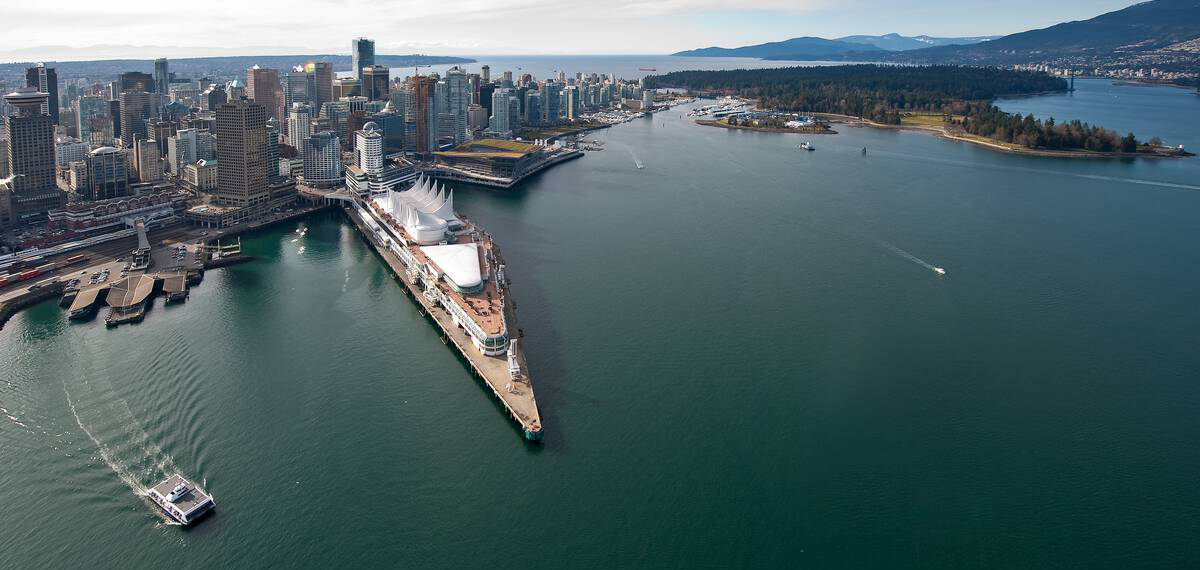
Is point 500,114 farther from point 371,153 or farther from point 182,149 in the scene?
point 182,149

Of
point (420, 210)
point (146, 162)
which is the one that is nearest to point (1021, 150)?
point (420, 210)

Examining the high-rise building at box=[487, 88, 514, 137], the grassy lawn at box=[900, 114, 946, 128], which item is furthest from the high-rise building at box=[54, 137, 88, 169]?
the grassy lawn at box=[900, 114, 946, 128]

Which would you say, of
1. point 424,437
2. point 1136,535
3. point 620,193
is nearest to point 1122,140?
point 620,193

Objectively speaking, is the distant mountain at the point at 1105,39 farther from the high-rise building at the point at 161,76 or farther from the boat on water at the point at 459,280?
the high-rise building at the point at 161,76

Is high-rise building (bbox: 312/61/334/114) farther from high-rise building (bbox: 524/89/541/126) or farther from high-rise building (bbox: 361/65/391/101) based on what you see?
high-rise building (bbox: 524/89/541/126)

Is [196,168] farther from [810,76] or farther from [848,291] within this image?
[810,76]

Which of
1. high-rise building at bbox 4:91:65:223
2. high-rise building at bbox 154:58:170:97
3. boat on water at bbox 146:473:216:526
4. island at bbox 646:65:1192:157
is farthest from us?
high-rise building at bbox 154:58:170:97

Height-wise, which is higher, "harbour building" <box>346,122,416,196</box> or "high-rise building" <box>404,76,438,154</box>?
"high-rise building" <box>404,76,438,154</box>
